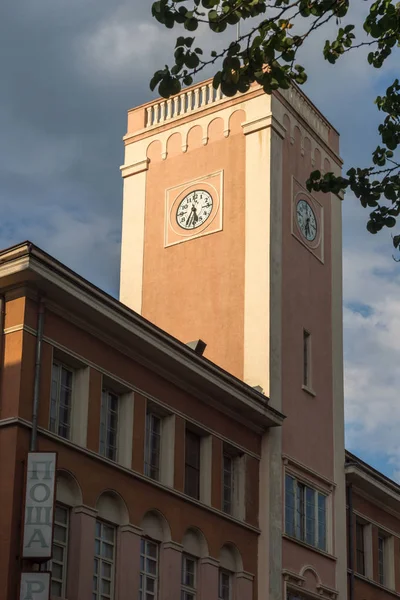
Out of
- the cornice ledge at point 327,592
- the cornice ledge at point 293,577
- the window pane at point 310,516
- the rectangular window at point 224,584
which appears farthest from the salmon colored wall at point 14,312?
the cornice ledge at point 327,592

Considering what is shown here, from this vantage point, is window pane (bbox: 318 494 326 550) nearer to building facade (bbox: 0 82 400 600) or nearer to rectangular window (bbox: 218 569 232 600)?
building facade (bbox: 0 82 400 600)

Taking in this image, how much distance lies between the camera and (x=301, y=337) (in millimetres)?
35375

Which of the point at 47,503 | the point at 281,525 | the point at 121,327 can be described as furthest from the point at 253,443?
the point at 47,503

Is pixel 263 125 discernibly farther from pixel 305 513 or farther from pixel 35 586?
pixel 35 586

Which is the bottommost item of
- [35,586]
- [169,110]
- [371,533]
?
Result: [35,586]

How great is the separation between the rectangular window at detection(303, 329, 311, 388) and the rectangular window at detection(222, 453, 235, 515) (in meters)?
4.43

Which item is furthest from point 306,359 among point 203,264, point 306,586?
point 306,586

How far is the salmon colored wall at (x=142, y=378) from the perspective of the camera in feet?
86.2

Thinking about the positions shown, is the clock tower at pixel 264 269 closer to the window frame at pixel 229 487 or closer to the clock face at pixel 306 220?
the clock face at pixel 306 220

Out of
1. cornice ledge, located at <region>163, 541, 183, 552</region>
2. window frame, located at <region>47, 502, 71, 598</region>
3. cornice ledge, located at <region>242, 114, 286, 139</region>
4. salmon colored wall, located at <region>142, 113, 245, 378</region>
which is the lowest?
window frame, located at <region>47, 502, 71, 598</region>

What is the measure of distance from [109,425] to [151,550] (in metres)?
3.03

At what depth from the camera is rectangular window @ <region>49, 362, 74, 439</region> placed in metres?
25.7

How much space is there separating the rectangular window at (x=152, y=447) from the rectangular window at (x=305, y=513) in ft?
17.1

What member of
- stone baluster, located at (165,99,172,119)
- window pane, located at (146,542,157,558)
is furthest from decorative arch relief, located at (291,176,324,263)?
→ window pane, located at (146,542,157,558)
